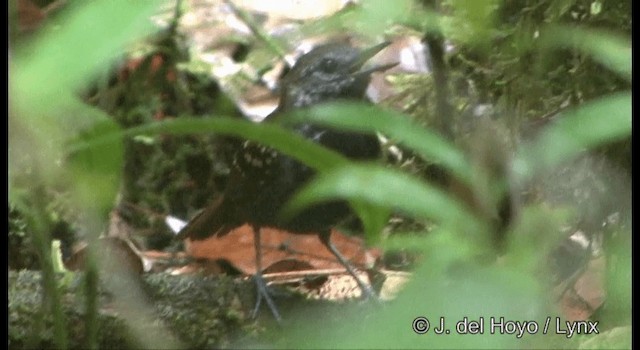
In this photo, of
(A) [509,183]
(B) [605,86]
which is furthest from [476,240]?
(B) [605,86]

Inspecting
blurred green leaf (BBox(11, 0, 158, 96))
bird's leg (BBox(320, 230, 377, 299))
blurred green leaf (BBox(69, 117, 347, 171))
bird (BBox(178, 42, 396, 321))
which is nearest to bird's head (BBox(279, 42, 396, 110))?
bird (BBox(178, 42, 396, 321))

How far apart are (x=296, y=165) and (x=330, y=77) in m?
0.19

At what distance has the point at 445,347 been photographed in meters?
0.42

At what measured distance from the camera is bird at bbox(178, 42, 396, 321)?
1.21 meters

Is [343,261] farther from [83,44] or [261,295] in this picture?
[83,44]

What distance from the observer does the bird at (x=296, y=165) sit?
3.95 ft

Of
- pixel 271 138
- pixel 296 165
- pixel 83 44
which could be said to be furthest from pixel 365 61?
pixel 83 44

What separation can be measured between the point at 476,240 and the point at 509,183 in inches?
9.6

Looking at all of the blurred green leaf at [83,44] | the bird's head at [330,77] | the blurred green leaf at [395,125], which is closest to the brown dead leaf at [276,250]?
the bird's head at [330,77]

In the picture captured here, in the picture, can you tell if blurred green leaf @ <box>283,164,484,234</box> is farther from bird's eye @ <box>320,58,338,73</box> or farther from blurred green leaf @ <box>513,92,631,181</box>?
bird's eye @ <box>320,58,338,73</box>

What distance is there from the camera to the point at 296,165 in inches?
49.4

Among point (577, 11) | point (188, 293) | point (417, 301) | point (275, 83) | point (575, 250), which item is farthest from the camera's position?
point (275, 83)

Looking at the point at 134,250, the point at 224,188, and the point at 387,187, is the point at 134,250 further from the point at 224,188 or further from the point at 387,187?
the point at 387,187

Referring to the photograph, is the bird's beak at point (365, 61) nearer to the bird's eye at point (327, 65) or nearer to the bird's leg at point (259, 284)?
the bird's eye at point (327, 65)
